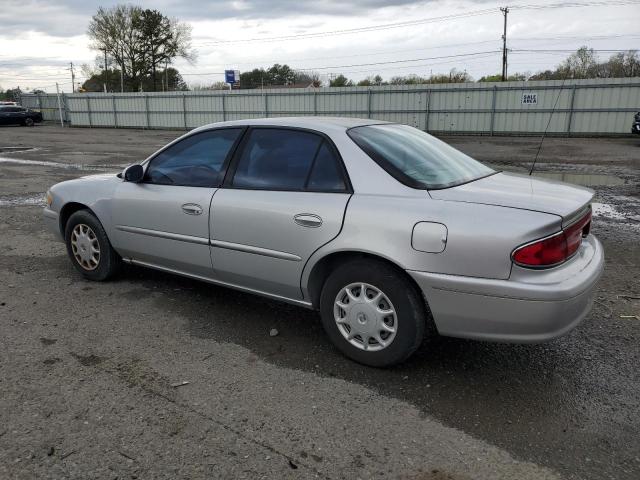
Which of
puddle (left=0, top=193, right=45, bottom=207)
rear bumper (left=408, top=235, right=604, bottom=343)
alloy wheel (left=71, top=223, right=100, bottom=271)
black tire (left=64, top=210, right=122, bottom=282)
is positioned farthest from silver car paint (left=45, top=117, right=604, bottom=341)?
puddle (left=0, top=193, right=45, bottom=207)

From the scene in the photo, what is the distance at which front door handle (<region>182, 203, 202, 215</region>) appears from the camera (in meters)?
3.93

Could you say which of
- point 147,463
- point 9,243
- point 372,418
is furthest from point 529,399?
point 9,243

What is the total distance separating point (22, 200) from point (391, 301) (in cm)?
821

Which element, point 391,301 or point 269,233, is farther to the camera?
point 269,233

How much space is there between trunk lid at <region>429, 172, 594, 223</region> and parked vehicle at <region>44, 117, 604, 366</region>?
13 mm

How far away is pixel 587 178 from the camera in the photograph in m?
11.0

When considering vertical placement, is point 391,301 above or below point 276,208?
below

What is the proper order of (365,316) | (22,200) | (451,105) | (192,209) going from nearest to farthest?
(365,316)
(192,209)
(22,200)
(451,105)

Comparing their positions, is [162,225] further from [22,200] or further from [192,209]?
[22,200]

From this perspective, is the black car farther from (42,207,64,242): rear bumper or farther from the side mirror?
the side mirror

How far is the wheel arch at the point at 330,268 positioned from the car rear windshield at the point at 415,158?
0.49 meters

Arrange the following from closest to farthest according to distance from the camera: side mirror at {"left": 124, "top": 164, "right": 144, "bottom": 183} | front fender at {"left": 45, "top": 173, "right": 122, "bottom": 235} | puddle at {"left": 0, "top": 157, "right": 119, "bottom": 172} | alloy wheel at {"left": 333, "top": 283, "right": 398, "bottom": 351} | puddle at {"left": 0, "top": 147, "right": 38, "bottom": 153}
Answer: alloy wheel at {"left": 333, "top": 283, "right": 398, "bottom": 351} < side mirror at {"left": 124, "top": 164, "right": 144, "bottom": 183} < front fender at {"left": 45, "top": 173, "right": 122, "bottom": 235} < puddle at {"left": 0, "top": 157, "right": 119, "bottom": 172} < puddle at {"left": 0, "top": 147, "right": 38, "bottom": 153}

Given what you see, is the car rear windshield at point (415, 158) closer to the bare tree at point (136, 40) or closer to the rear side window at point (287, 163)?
the rear side window at point (287, 163)

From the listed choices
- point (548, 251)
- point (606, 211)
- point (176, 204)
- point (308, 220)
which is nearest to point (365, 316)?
point (308, 220)
